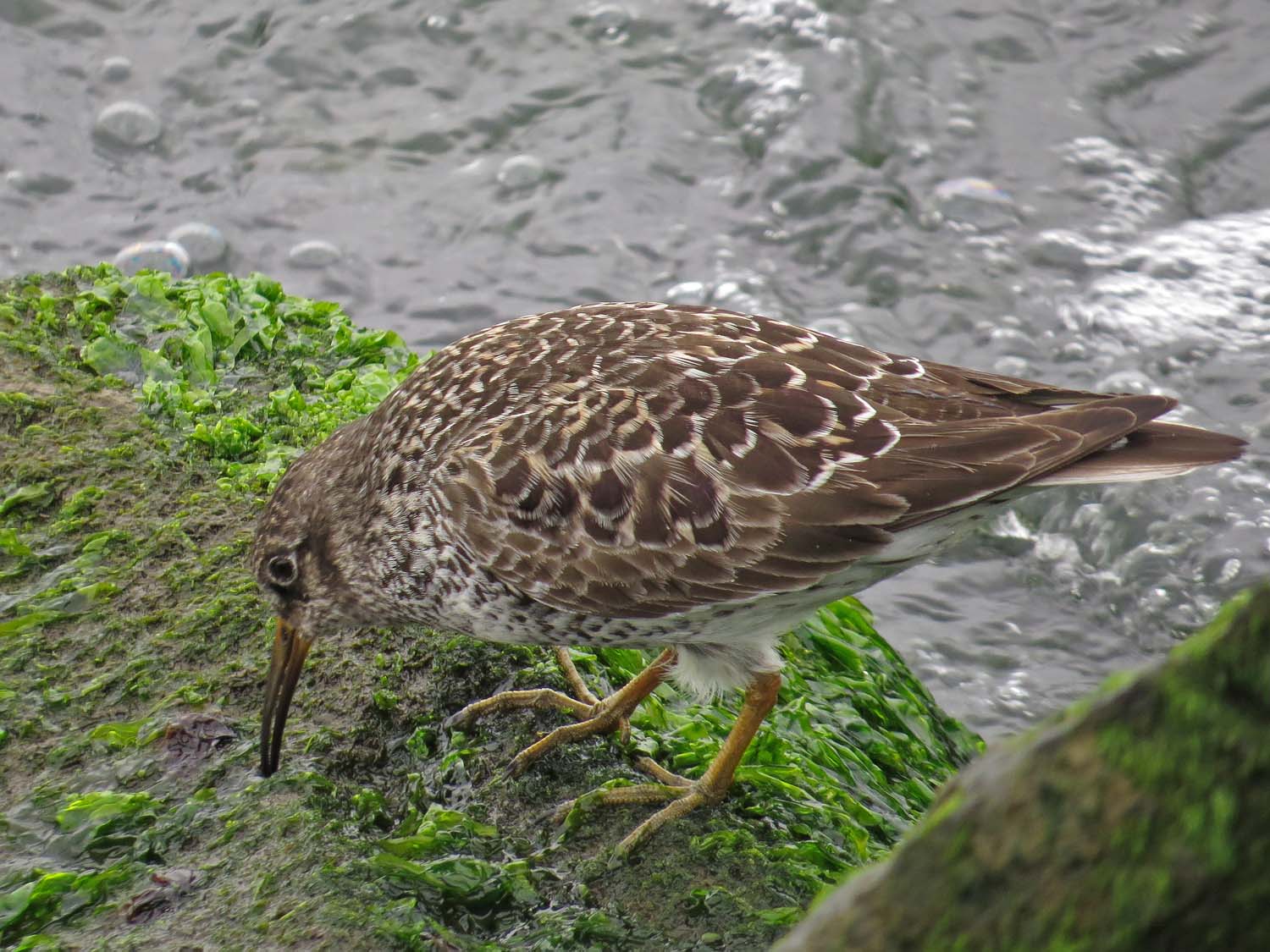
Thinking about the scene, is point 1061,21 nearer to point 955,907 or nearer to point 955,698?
point 955,698

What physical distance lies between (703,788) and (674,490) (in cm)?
106

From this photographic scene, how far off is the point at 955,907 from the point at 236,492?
13.6 feet

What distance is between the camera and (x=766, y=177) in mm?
9758

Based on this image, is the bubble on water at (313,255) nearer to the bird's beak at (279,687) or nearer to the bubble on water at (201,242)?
the bubble on water at (201,242)

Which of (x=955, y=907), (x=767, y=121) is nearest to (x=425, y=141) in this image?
(x=767, y=121)

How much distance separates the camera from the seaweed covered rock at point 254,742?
12.7ft

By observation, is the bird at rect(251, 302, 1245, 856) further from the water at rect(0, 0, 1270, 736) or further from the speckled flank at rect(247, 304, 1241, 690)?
the water at rect(0, 0, 1270, 736)

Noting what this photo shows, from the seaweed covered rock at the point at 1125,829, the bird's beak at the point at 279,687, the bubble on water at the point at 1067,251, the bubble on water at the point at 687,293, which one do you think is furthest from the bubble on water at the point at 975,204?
the seaweed covered rock at the point at 1125,829

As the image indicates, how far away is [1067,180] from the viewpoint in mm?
9680

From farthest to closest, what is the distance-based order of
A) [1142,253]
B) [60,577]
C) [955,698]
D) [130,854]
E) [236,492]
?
[1142,253] → [955,698] → [236,492] → [60,577] → [130,854]

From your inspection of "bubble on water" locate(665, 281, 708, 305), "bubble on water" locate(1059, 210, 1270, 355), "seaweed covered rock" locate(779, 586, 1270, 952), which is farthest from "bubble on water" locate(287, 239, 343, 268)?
"seaweed covered rock" locate(779, 586, 1270, 952)

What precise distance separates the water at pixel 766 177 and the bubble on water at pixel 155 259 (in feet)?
0.65

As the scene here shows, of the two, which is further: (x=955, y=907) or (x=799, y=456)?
(x=799, y=456)

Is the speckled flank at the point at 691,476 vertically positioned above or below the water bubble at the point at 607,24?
above
